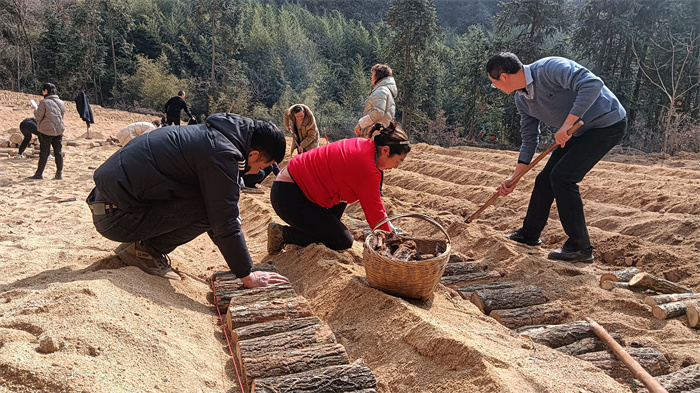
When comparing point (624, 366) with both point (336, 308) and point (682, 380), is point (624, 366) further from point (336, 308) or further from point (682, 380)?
point (336, 308)

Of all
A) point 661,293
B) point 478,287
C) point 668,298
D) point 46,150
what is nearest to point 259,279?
point 478,287

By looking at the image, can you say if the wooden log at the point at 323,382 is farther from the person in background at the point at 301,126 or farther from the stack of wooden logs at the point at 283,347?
the person in background at the point at 301,126

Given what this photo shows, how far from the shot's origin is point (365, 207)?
10.9ft

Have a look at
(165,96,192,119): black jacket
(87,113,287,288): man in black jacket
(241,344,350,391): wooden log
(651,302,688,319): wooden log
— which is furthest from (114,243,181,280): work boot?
(165,96,192,119): black jacket

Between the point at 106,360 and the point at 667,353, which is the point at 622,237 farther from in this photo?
the point at 106,360

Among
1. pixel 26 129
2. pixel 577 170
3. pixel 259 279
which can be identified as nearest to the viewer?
pixel 259 279

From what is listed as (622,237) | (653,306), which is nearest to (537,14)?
(622,237)

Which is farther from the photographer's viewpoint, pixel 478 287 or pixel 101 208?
pixel 478 287

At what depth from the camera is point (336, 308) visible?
9.78 ft

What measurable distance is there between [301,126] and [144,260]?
12.0 ft

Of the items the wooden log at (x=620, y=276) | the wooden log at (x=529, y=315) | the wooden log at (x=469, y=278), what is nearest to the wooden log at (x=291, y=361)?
the wooden log at (x=529, y=315)

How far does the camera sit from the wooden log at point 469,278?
12.4 ft

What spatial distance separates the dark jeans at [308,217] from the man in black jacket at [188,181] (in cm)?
83

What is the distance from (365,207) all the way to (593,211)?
3618mm
